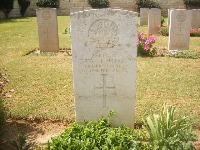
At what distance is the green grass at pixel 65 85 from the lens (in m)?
4.85

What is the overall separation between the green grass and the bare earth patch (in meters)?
0.18

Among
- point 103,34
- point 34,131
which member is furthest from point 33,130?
point 103,34

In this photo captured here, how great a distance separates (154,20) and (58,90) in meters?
9.67

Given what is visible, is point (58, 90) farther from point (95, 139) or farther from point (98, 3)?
point (98, 3)

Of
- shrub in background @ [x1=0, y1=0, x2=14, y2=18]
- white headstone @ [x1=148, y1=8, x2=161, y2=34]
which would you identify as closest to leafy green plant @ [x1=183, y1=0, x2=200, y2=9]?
white headstone @ [x1=148, y1=8, x2=161, y2=34]

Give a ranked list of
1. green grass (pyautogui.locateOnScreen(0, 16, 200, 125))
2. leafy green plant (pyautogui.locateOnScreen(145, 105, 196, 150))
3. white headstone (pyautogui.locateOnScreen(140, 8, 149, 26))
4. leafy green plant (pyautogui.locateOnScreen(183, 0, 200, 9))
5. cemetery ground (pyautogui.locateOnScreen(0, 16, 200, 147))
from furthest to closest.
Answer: leafy green plant (pyautogui.locateOnScreen(183, 0, 200, 9)), white headstone (pyautogui.locateOnScreen(140, 8, 149, 26)), green grass (pyautogui.locateOnScreen(0, 16, 200, 125)), cemetery ground (pyautogui.locateOnScreen(0, 16, 200, 147)), leafy green plant (pyautogui.locateOnScreen(145, 105, 196, 150))

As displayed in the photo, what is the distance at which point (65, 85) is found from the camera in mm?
6262

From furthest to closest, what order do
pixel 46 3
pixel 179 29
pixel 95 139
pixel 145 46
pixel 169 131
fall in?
1. pixel 46 3
2. pixel 179 29
3. pixel 145 46
4. pixel 95 139
5. pixel 169 131

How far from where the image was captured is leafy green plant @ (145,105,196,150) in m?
2.84

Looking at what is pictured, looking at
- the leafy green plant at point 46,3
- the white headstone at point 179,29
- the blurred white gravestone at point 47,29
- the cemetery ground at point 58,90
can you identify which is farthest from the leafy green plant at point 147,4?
the cemetery ground at point 58,90

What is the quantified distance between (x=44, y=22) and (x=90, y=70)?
6.52 meters

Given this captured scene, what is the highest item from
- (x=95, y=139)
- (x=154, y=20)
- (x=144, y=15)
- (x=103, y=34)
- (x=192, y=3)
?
(x=192, y=3)

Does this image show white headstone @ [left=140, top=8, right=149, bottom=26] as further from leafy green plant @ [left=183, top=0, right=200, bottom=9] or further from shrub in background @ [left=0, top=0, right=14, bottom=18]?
shrub in background @ [left=0, top=0, right=14, bottom=18]

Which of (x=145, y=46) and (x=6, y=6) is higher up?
(x=6, y=6)
